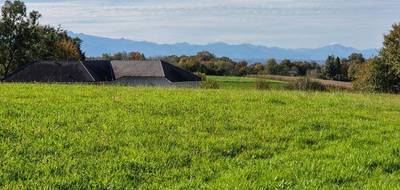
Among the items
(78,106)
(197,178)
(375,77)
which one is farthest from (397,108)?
(375,77)

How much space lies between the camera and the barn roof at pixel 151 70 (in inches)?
2462

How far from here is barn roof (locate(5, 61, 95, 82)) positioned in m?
57.4

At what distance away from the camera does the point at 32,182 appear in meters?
6.35

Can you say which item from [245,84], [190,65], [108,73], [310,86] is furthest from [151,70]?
[190,65]

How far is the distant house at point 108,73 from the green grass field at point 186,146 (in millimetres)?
43823

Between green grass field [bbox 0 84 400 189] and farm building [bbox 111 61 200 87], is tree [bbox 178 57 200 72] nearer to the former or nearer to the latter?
farm building [bbox 111 61 200 87]

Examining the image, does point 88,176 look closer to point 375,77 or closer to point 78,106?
point 78,106

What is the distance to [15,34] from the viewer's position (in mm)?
69250

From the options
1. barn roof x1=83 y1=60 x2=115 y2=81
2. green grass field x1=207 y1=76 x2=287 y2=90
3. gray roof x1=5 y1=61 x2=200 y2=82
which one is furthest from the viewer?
barn roof x1=83 y1=60 x2=115 y2=81

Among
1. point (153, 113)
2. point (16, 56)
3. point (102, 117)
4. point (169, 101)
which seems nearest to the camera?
point (102, 117)

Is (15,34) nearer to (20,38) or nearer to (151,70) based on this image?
(20,38)

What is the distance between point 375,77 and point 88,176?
60.6 meters

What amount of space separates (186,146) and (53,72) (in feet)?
171

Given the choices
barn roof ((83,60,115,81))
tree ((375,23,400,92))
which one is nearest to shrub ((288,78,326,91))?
tree ((375,23,400,92))
